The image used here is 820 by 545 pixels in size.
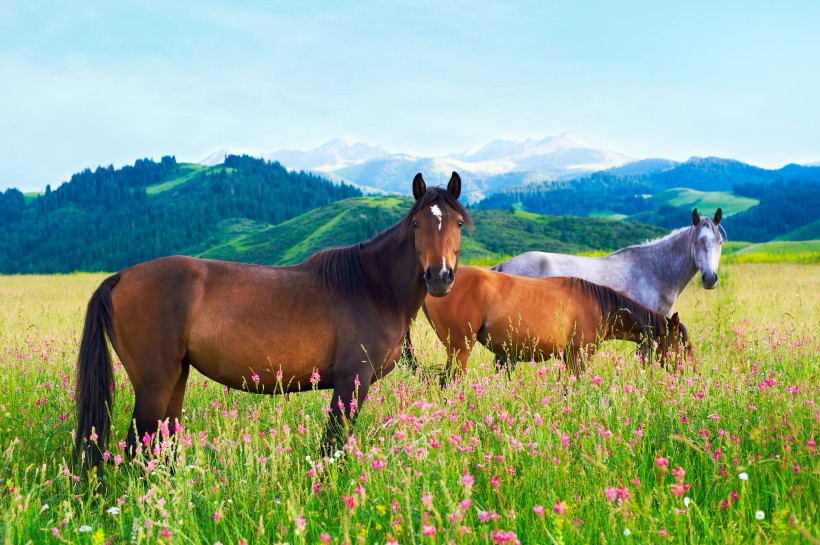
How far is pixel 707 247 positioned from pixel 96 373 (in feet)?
30.0

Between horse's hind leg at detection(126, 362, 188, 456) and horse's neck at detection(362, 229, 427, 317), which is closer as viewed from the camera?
horse's hind leg at detection(126, 362, 188, 456)

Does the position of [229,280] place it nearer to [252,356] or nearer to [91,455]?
[252,356]

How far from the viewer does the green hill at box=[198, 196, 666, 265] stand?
9369 centimetres

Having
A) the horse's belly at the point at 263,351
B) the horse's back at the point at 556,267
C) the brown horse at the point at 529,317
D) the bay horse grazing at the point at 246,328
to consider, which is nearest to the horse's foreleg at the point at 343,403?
the bay horse grazing at the point at 246,328

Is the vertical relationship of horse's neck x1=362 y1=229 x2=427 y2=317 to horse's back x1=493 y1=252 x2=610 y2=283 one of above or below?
above

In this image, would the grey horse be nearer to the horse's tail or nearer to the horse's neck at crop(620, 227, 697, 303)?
the horse's neck at crop(620, 227, 697, 303)

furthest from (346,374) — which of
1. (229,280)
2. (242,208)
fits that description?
(242,208)

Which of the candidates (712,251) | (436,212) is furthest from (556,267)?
(436,212)

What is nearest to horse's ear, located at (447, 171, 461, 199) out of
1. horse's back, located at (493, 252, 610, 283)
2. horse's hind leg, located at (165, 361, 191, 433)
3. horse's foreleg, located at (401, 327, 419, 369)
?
horse's foreleg, located at (401, 327, 419, 369)

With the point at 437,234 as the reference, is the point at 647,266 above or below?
below

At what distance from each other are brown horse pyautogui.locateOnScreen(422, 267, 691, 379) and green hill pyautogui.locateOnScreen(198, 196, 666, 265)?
2870 inches

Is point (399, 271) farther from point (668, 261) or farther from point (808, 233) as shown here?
point (808, 233)

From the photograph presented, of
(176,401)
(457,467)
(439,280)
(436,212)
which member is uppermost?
(436,212)

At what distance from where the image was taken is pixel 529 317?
26.1 feet
